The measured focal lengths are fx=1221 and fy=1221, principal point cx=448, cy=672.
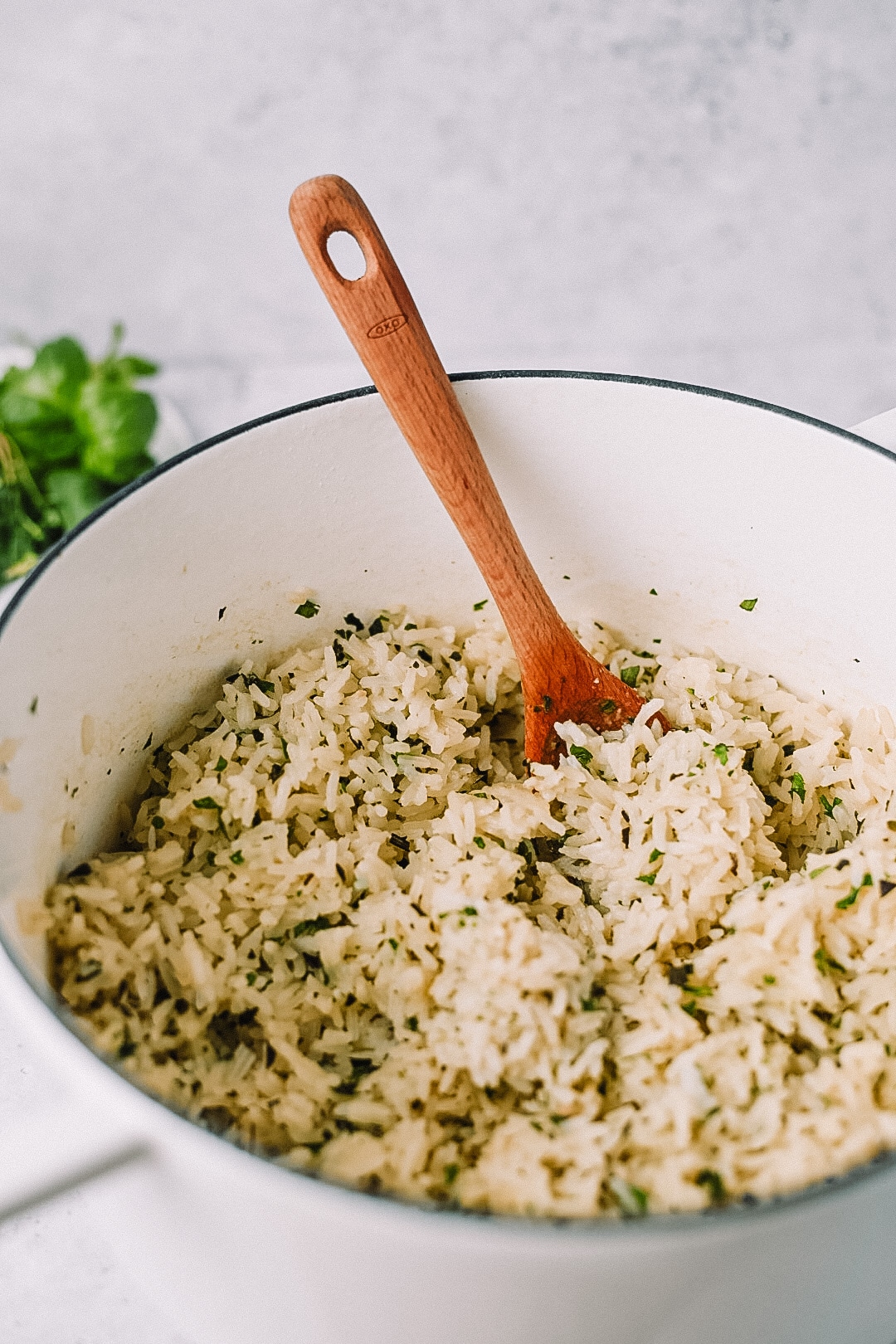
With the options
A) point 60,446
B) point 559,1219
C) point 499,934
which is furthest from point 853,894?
point 60,446

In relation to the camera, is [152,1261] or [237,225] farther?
[237,225]

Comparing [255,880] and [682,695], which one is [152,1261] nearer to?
[255,880]

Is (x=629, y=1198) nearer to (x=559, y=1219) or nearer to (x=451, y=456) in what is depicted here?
(x=559, y=1219)

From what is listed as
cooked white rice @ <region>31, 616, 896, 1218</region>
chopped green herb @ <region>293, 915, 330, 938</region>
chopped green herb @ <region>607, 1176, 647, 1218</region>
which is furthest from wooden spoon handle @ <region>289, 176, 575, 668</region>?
chopped green herb @ <region>607, 1176, 647, 1218</region>

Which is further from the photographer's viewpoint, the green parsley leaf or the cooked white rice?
the green parsley leaf

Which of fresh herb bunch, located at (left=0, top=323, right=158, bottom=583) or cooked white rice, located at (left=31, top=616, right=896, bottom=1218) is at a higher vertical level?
fresh herb bunch, located at (left=0, top=323, right=158, bottom=583)

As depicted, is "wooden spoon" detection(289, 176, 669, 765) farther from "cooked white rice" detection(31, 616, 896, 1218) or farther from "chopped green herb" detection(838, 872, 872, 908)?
"chopped green herb" detection(838, 872, 872, 908)

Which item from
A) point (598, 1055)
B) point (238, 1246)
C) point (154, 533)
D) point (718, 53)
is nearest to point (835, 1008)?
point (598, 1055)
